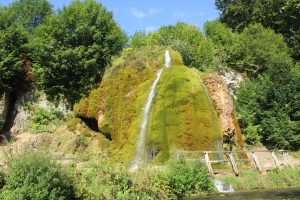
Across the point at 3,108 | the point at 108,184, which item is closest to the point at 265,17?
the point at 3,108

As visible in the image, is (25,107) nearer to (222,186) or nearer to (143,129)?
(143,129)

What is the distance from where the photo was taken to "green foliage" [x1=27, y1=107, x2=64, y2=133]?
32.8m

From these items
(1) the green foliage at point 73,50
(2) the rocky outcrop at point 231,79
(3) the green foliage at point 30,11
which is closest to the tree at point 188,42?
(2) the rocky outcrop at point 231,79

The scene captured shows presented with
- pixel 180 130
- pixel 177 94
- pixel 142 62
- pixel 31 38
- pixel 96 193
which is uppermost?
pixel 31 38

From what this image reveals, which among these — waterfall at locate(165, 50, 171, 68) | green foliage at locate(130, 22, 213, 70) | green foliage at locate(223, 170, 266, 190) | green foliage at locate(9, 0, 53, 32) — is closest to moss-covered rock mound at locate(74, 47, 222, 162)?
waterfall at locate(165, 50, 171, 68)

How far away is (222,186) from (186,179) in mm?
2189

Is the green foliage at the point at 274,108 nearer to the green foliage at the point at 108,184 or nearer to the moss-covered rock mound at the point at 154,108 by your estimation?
the moss-covered rock mound at the point at 154,108

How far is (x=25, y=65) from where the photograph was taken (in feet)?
117

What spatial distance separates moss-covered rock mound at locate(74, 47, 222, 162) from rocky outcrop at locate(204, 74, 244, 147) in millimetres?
1191

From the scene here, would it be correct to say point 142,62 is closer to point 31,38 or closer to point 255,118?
point 255,118

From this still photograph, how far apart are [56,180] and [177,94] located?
428 inches

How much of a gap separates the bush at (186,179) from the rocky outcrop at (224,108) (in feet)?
24.5

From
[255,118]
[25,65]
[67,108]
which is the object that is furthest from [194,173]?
[25,65]

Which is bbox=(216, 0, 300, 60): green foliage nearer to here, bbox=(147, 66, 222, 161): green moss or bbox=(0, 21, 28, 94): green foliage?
bbox=(147, 66, 222, 161): green moss
